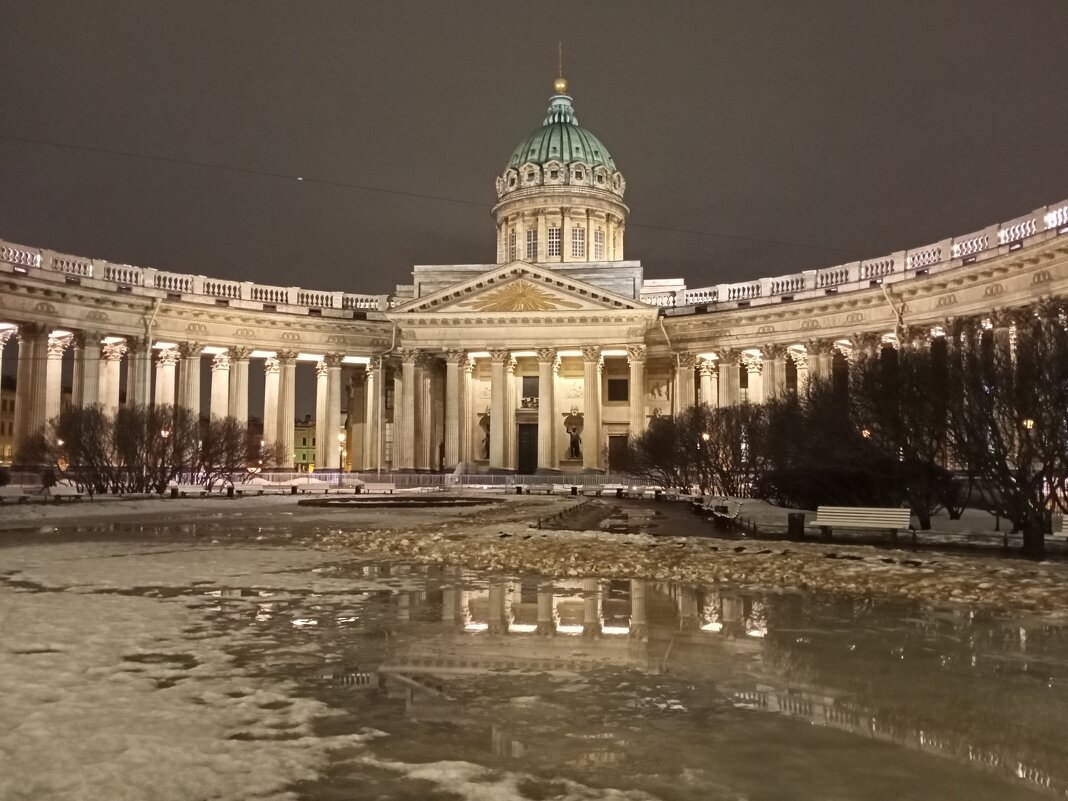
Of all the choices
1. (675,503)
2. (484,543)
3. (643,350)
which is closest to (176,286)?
(643,350)

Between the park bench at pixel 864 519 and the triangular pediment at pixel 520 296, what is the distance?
3905cm

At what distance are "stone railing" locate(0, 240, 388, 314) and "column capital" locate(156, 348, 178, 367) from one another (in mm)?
3828

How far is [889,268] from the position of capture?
168 ft

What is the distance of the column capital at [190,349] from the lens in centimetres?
5822

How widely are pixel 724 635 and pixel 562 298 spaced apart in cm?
5146

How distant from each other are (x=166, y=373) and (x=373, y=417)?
14.9 m

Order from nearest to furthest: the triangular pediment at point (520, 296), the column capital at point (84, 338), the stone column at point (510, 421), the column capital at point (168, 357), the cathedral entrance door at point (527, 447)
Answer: the column capital at point (84, 338) → the column capital at point (168, 357) → the triangular pediment at point (520, 296) → the stone column at point (510, 421) → the cathedral entrance door at point (527, 447)

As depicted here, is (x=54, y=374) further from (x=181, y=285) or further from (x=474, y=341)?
(x=474, y=341)

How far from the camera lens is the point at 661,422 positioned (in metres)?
46.9

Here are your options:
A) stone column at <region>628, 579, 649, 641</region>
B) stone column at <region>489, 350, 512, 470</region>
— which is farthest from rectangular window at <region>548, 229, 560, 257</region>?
stone column at <region>628, 579, 649, 641</region>

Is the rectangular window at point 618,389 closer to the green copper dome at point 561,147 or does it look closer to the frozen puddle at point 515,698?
the green copper dome at point 561,147

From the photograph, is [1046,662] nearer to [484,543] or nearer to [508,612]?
[508,612]

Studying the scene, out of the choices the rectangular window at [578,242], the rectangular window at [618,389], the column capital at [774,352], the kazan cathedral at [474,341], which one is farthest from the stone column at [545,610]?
the rectangular window at [578,242]

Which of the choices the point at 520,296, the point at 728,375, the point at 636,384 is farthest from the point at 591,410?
the point at 728,375
